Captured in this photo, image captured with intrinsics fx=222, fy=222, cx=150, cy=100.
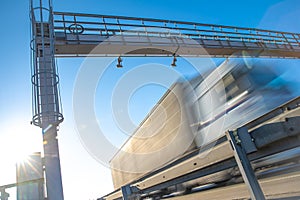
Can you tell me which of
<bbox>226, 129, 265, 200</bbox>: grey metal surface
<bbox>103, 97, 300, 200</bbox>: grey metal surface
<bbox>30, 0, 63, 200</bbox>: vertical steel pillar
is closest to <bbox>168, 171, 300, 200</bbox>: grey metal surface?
<bbox>103, 97, 300, 200</bbox>: grey metal surface

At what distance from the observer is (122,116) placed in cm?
520

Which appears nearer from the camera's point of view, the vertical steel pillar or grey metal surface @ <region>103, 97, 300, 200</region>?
grey metal surface @ <region>103, 97, 300, 200</region>

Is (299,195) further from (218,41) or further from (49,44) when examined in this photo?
(218,41)

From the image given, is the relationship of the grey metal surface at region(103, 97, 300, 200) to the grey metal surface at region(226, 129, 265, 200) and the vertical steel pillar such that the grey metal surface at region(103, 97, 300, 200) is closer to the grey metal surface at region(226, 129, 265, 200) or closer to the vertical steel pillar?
the grey metal surface at region(226, 129, 265, 200)

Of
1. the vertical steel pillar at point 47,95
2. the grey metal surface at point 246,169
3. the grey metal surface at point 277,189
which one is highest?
the vertical steel pillar at point 47,95

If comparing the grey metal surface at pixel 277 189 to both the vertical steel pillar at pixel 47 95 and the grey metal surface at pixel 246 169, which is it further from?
the vertical steel pillar at pixel 47 95

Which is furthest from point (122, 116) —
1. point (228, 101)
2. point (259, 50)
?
point (259, 50)

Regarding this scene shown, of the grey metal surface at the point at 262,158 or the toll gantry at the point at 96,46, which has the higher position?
the toll gantry at the point at 96,46

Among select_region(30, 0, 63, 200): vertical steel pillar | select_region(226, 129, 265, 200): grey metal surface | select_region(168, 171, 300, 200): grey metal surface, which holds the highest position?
select_region(30, 0, 63, 200): vertical steel pillar

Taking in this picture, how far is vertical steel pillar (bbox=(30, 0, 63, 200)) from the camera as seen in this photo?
3.44m

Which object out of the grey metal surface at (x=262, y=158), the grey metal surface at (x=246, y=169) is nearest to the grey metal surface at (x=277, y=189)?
the grey metal surface at (x=262, y=158)

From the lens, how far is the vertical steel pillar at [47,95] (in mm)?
3438

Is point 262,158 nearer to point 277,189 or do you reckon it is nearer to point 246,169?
point 277,189

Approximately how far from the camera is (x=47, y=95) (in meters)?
3.82
